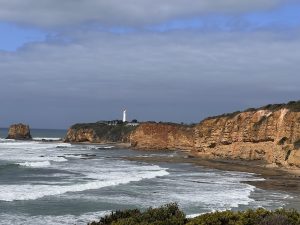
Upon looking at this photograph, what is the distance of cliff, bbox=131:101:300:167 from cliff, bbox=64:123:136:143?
6437 centimetres

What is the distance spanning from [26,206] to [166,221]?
1439 cm

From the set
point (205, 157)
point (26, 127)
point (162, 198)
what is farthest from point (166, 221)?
point (26, 127)

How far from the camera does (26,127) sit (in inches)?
5719

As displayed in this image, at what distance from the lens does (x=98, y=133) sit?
135m

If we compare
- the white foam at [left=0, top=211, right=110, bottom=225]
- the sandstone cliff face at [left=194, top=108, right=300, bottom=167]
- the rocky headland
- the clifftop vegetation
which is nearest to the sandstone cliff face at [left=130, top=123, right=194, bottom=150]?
the rocky headland

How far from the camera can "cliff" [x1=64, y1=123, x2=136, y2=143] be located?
134m

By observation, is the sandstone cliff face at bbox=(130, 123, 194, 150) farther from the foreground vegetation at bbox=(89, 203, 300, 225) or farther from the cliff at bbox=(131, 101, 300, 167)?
the foreground vegetation at bbox=(89, 203, 300, 225)

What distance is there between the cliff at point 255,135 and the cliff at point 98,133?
64.4 metres

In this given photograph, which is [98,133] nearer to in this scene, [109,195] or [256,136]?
[256,136]

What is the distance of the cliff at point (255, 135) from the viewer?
4628 cm

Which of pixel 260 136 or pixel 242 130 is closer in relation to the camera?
pixel 260 136

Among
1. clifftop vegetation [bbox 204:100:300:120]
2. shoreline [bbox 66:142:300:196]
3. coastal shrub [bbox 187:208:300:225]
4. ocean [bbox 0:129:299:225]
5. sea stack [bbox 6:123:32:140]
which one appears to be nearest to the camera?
coastal shrub [bbox 187:208:300:225]

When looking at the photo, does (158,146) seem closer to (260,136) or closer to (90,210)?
(260,136)

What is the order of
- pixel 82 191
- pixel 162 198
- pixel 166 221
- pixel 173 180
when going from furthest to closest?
pixel 173 180
pixel 82 191
pixel 162 198
pixel 166 221
